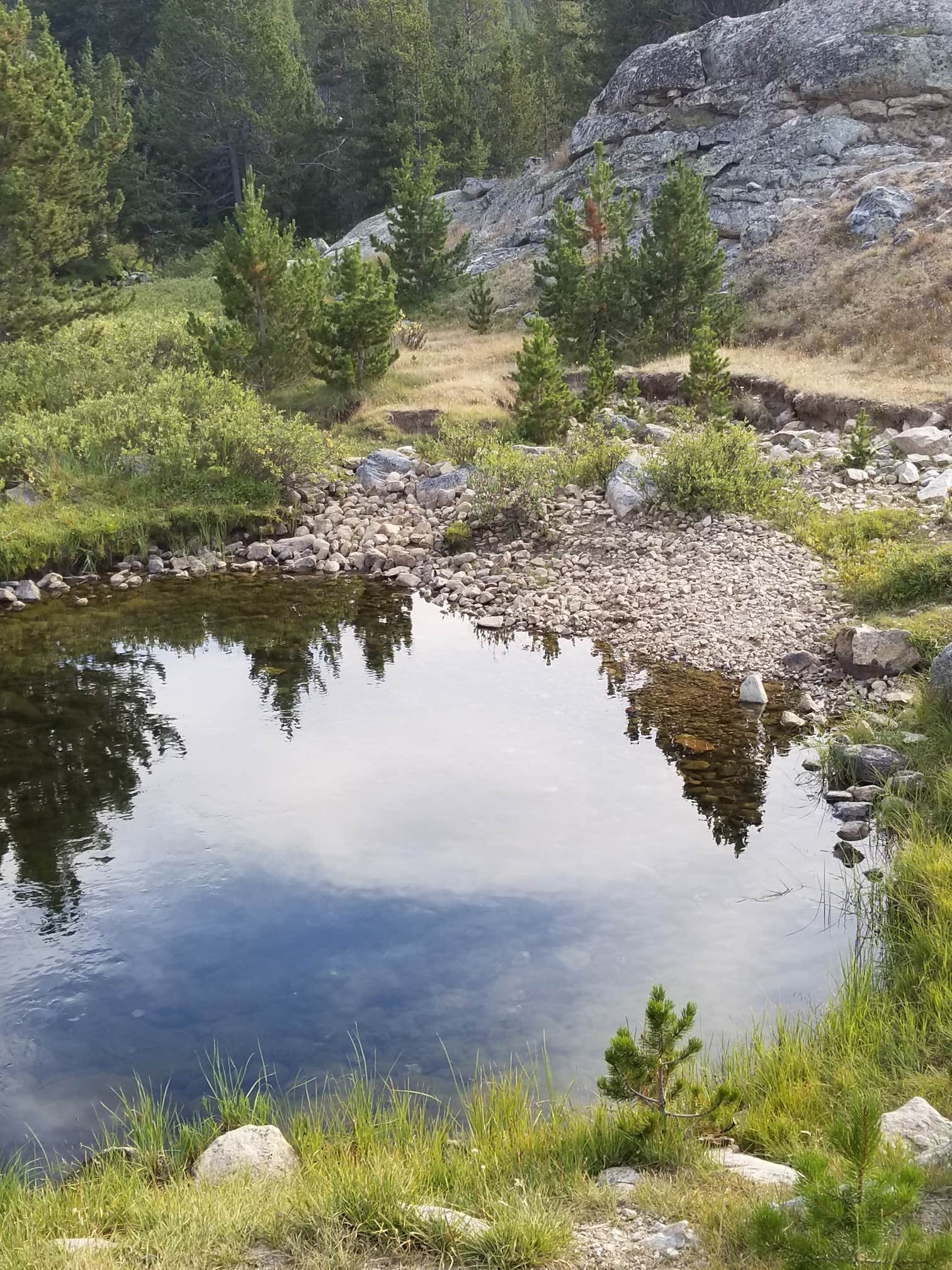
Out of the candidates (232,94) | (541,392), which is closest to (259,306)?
(541,392)

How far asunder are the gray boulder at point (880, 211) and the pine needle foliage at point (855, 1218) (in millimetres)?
36021

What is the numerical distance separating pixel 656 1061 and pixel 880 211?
1425 inches

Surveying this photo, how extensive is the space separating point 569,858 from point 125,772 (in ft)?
17.6

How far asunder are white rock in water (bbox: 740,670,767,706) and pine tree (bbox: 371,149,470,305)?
1162 inches

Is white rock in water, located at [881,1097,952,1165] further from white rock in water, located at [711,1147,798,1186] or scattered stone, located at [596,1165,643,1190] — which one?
scattered stone, located at [596,1165,643,1190]

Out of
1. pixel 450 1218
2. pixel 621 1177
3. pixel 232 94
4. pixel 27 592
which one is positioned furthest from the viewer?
pixel 232 94

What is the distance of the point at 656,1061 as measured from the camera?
5195mm

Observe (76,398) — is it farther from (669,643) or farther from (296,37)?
(296,37)

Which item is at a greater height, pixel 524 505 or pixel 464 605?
pixel 524 505

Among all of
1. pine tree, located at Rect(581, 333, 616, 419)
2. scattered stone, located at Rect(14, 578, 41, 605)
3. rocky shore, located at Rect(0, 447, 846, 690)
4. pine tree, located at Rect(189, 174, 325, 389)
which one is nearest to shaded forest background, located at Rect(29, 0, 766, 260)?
pine tree, located at Rect(189, 174, 325, 389)

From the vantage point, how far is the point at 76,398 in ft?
78.3

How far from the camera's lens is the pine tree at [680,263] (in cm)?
2895

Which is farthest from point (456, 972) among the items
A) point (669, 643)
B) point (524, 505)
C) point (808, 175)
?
point (808, 175)

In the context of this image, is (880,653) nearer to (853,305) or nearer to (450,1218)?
(450,1218)
